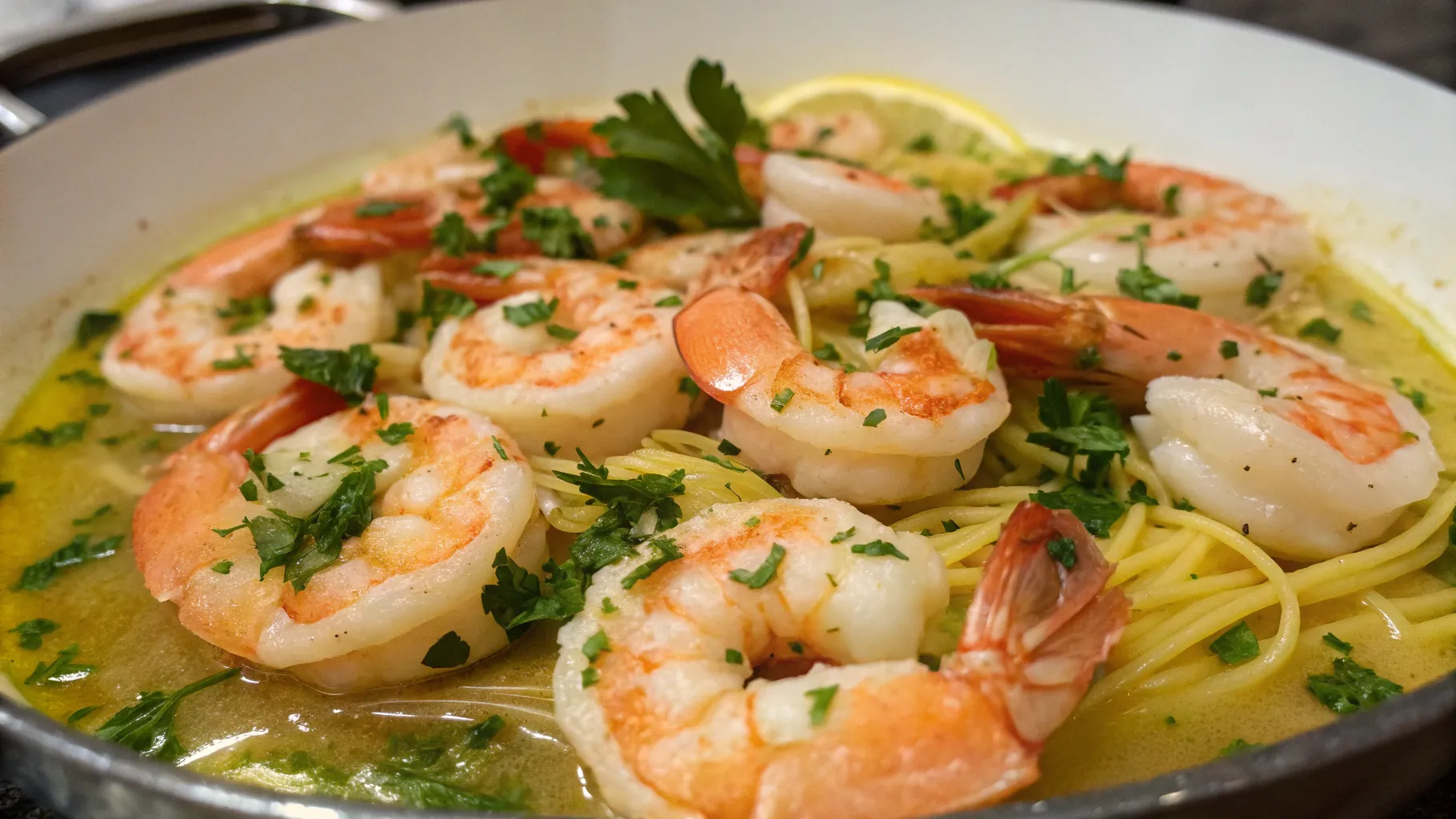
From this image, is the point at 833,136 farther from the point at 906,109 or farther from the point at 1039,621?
the point at 1039,621

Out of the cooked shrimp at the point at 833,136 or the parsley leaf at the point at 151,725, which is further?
the cooked shrimp at the point at 833,136

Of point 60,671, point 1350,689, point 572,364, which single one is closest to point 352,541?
point 572,364

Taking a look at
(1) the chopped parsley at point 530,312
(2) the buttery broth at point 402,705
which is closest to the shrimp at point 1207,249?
(2) the buttery broth at point 402,705

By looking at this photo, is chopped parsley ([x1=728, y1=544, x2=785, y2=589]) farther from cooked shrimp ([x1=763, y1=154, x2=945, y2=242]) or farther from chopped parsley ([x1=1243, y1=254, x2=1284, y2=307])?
chopped parsley ([x1=1243, y1=254, x2=1284, y2=307])

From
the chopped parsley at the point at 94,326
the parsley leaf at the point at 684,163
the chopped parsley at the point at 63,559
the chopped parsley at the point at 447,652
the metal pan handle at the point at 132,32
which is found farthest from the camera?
the metal pan handle at the point at 132,32

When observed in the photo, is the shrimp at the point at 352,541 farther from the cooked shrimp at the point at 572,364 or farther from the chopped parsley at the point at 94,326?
the chopped parsley at the point at 94,326

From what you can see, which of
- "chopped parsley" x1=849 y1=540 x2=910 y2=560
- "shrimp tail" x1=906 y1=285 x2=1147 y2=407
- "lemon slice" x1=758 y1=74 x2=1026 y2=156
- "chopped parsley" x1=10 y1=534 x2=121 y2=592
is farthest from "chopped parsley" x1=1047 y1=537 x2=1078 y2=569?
"lemon slice" x1=758 y1=74 x2=1026 y2=156
